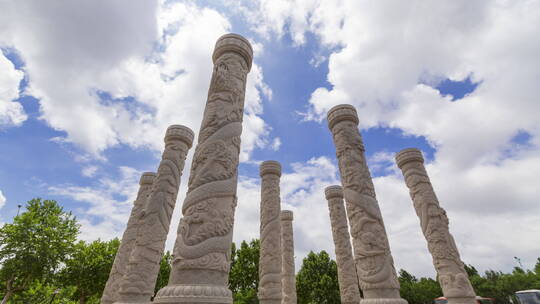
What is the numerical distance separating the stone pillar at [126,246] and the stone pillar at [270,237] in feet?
15.0

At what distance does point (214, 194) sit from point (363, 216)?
4.15 m

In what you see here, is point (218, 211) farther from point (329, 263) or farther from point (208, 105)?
point (329, 263)

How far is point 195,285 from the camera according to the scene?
12.8ft

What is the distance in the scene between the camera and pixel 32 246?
Result: 17625 mm

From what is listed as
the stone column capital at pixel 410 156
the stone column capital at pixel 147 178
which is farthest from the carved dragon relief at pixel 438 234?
the stone column capital at pixel 147 178

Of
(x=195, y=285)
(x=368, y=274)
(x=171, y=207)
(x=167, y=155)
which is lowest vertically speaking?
(x=195, y=285)

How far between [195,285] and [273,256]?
6.50m

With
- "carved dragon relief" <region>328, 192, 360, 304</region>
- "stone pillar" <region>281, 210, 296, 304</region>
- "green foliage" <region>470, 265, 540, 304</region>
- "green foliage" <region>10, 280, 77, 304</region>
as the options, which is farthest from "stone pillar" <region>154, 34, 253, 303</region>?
"green foliage" <region>470, 265, 540, 304</region>

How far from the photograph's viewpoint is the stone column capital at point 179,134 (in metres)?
9.33

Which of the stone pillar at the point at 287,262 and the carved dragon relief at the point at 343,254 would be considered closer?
the carved dragon relief at the point at 343,254

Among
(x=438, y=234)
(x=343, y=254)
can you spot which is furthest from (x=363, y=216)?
(x=343, y=254)

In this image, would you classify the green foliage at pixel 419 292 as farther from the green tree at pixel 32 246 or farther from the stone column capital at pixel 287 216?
the green tree at pixel 32 246

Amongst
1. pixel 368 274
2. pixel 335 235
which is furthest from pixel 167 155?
pixel 335 235

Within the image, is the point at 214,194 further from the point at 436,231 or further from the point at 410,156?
the point at 410,156
